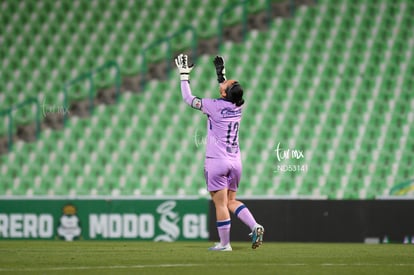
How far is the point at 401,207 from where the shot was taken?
456 inches

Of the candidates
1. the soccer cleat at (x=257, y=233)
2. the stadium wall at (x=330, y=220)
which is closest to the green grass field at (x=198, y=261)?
the soccer cleat at (x=257, y=233)

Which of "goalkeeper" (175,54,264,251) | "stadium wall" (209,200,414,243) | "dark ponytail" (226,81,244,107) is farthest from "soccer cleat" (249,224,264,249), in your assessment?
"stadium wall" (209,200,414,243)

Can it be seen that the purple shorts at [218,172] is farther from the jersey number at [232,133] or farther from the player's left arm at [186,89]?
the player's left arm at [186,89]

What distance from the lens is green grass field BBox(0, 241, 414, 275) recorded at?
258 inches

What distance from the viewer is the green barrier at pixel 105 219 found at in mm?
11938

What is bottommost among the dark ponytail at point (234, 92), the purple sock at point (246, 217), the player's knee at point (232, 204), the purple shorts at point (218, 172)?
the purple sock at point (246, 217)

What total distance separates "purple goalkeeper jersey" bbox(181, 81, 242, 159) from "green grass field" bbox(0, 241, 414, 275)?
3.30 ft

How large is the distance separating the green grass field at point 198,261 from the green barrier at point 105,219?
2492 mm

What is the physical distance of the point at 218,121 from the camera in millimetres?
8820

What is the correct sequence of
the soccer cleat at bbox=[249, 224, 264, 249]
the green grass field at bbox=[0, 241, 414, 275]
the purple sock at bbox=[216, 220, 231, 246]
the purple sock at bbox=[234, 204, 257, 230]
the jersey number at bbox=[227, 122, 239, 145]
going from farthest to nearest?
the jersey number at bbox=[227, 122, 239, 145]
the purple sock at bbox=[216, 220, 231, 246]
the purple sock at bbox=[234, 204, 257, 230]
the soccer cleat at bbox=[249, 224, 264, 249]
the green grass field at bbox=[0, 241, 414, 275]

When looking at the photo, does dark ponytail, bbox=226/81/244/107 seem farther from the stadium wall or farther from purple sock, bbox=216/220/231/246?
the stadium wall

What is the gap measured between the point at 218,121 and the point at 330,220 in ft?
11.6

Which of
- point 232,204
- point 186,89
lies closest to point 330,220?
point 232,204

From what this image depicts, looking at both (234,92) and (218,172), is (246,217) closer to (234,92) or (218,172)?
(218,172)
